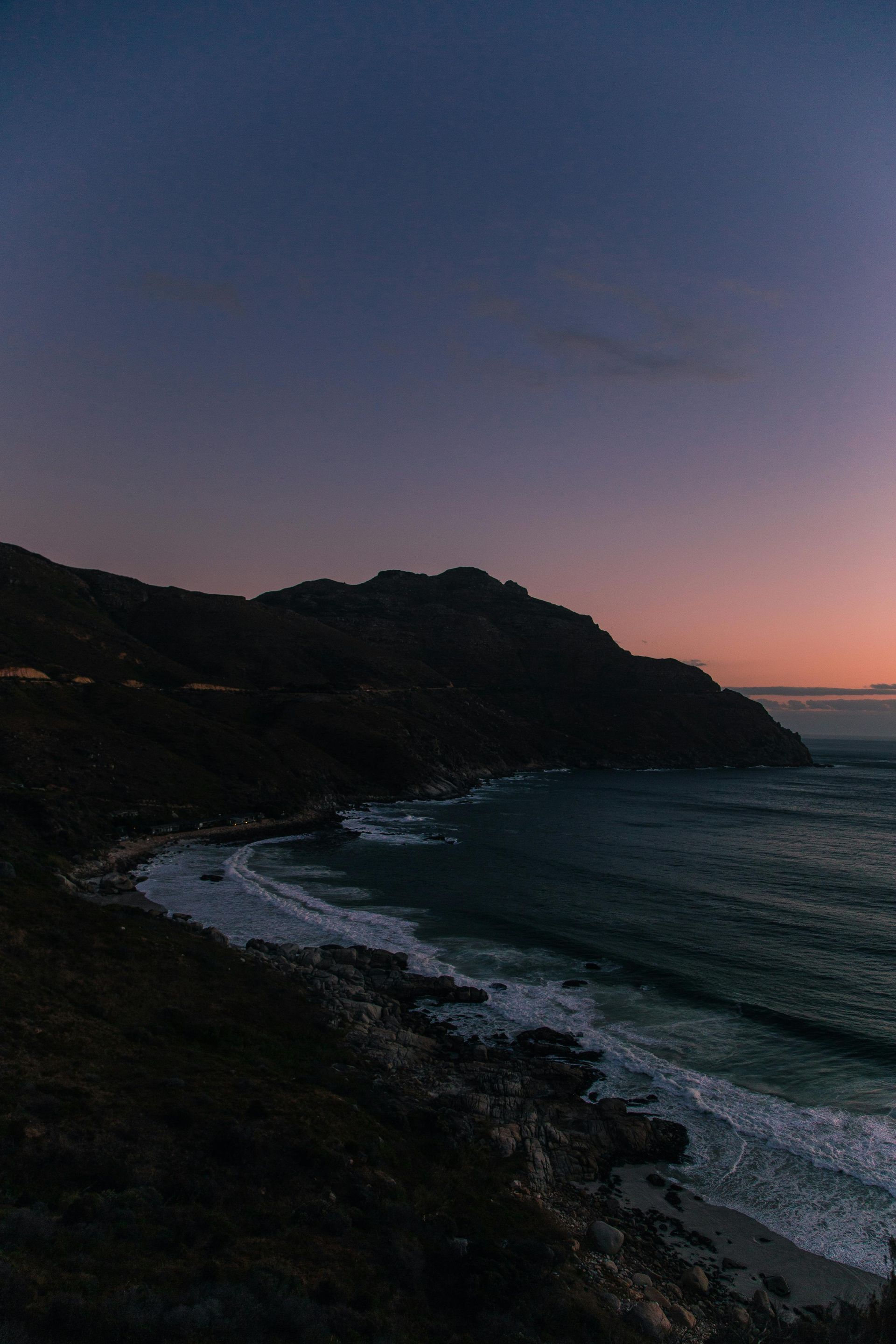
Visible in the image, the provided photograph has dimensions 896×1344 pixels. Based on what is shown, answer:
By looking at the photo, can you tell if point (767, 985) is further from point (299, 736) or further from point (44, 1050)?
point (299, 736)

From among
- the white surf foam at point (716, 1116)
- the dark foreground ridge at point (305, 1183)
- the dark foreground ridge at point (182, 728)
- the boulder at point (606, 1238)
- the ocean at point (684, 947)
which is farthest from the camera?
the dark foreground ridge at point (182, 728)

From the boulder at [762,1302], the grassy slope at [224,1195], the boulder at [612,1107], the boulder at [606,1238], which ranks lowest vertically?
the boulder at [612,1107]

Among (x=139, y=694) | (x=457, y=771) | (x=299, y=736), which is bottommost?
(x=457, y=771)

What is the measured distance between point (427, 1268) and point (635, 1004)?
27.7 metres

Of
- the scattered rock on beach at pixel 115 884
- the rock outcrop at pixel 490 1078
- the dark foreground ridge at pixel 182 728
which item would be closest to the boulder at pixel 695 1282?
the rock outcrop at pixel 490 1078

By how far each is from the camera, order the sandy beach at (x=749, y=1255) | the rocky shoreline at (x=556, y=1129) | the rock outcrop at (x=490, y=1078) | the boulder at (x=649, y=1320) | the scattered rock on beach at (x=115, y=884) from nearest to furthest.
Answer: the boulder at (x=649, y=1320) → the rocky shoreline at (x=556, y=1129) → the sandy beach at (x=749, y=1255) → the rock outcrop at (x=490, y=1078) → the scattered rock on beach at (x=115, y=884)

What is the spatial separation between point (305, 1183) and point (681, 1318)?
1068 cm

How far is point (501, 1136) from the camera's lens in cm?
2470

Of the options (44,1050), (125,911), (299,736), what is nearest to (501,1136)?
(44,1050)

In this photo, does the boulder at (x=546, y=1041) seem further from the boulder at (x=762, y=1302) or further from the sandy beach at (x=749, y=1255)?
the boulder at (x=762, y=1302)

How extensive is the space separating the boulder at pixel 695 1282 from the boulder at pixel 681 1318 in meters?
1.25

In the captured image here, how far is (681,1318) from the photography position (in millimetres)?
17844

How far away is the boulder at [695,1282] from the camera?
1952 centimetres

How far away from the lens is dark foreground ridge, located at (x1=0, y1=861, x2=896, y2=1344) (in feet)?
45.1
